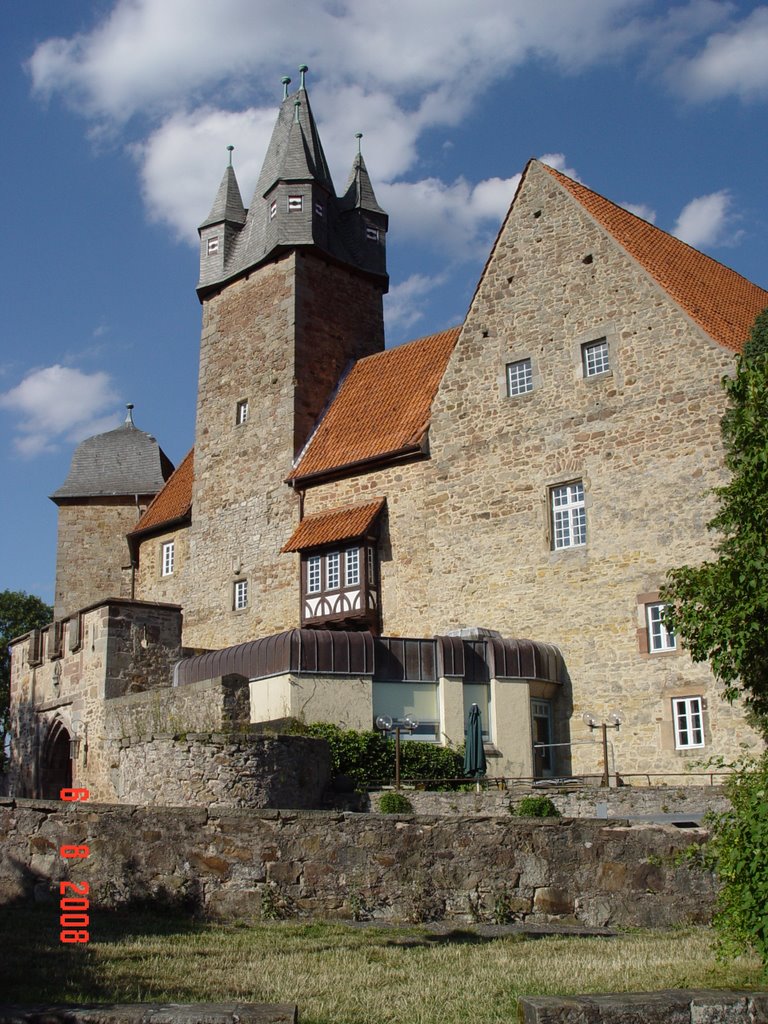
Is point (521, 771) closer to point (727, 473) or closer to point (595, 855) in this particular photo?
point (727, 473)

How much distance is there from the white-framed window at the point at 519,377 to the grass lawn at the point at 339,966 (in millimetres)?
16016

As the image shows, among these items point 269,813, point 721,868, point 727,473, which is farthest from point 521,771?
point 721,868

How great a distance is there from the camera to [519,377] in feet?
84.2

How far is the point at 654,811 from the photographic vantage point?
17984 millimetres

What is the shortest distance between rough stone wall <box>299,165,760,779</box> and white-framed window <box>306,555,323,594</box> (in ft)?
5.72

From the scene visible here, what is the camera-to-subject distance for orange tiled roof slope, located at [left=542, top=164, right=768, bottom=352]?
78.3ft

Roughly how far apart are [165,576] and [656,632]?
1658cm

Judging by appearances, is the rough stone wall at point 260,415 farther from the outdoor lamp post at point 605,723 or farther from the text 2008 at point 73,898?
the text 2008 at point 73,898

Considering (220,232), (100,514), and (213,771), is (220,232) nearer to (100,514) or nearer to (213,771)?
(100,514)

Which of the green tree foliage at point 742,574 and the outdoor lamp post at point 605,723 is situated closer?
the green tree foliage at point 742,574

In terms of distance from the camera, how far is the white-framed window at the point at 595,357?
24422 millimetres

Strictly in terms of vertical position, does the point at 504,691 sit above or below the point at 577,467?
below

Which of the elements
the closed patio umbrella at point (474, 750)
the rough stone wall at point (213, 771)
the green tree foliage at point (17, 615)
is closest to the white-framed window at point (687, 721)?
the closed patio umbrella at point (474, 750)

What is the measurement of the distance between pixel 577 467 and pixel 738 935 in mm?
16841
